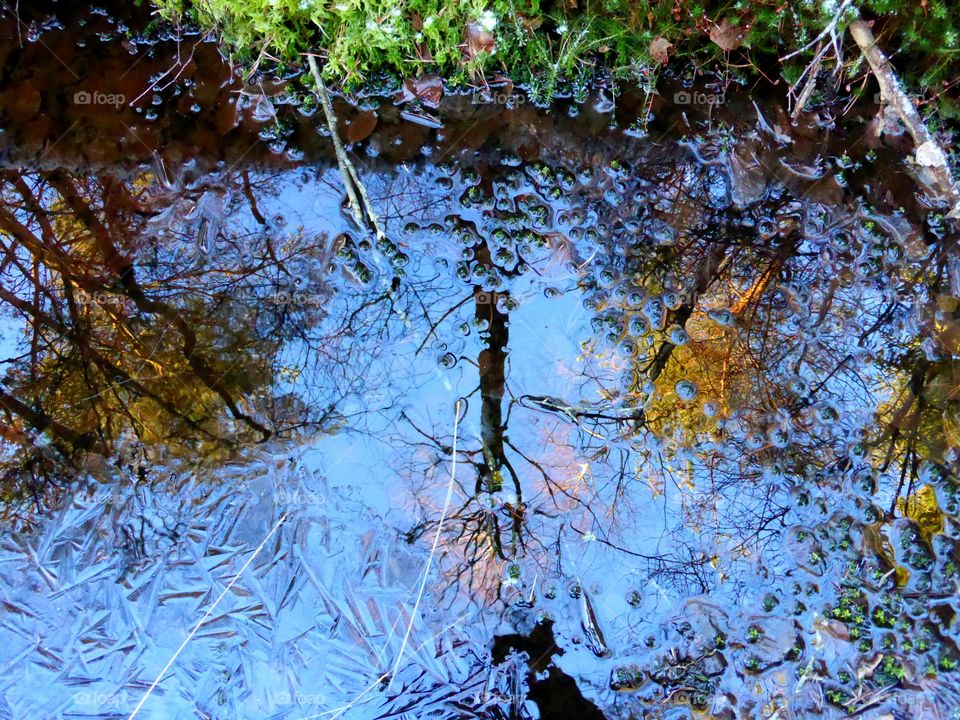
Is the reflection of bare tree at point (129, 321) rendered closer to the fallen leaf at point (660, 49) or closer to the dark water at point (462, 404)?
the dark water at point (462, 404)

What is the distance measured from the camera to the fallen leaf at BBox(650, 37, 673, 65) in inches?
128

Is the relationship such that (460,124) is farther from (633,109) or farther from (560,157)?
(633,109)

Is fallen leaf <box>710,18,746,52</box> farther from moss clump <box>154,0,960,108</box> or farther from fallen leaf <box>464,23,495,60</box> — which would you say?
fallen leaf <box>464,23,495,60</box>

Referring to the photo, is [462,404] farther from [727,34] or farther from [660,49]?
[727,34]

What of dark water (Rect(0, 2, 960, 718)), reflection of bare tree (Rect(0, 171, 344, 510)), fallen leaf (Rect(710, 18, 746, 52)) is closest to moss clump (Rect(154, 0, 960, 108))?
fallen leaf (Rect(710, 18, 746, 52))

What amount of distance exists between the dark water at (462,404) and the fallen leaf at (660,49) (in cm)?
29

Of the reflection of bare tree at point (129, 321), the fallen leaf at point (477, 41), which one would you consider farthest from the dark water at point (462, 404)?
the fallen leaf at point (477, 41)

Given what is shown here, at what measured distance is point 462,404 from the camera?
10.5 feet

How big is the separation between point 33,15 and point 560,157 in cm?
346

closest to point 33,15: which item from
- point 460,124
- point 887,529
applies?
point 460,124

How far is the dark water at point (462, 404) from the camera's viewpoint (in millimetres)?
2867

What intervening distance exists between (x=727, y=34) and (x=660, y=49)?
35 centimetres

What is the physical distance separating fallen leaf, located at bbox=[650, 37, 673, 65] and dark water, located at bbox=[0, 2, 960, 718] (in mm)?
290

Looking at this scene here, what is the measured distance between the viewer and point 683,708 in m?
2.79
